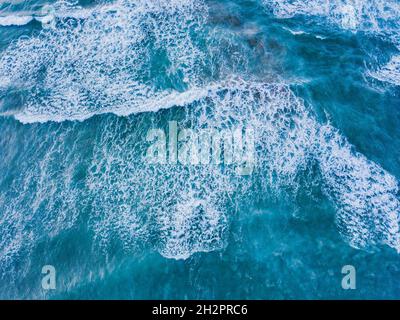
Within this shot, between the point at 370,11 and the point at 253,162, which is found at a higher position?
the point at 370,11

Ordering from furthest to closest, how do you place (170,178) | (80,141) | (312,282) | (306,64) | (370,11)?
(370,11), (306,64), (80,141), (170,178), (312,282)

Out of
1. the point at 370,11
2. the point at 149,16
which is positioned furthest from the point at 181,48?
the point at 370,11

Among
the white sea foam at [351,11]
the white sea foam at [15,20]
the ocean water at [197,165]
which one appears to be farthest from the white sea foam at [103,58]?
the white sea foam at [351,11]

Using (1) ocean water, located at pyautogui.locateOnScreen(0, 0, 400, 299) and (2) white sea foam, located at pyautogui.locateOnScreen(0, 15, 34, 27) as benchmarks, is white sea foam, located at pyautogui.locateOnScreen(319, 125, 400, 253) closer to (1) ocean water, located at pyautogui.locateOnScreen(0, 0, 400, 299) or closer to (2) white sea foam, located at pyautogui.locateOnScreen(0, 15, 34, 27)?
(1) ocean water, located at pyautogui.locateOnScreen(0, 0, 400, 299)

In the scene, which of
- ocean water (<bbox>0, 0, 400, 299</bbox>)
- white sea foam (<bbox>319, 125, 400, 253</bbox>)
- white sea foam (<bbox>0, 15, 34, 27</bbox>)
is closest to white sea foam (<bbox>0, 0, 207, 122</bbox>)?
ocean water (<bbox>0, 0, 400, 299</bbox>)

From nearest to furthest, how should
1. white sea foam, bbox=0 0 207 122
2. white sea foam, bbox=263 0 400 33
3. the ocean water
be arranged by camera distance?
the ocean water, white sea foam, bbox=0 0 207 122, white sea foam, bbox=263 0 400 33

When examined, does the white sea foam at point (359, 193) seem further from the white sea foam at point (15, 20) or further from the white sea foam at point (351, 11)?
the white sea foam at point (15, 20)

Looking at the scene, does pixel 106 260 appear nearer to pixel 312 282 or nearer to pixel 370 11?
pixel 312 282

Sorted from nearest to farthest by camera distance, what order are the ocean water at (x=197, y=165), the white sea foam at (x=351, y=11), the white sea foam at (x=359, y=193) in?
1. the ocean water at (x=197, y=165)
2. the white sea foam at (x=359, y=193)
3. the white sea foam at (x=351, y=11)

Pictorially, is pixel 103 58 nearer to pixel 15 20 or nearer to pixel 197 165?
pixel 15 20
